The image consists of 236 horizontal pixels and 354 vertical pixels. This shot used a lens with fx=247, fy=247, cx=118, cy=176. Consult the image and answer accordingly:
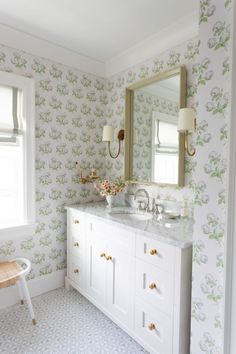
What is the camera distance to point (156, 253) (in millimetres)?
1581

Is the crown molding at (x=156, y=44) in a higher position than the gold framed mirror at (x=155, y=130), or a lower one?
higher

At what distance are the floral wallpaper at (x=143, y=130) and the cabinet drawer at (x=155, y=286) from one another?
0.97 m

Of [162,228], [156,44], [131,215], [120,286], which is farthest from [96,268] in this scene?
[156,44]

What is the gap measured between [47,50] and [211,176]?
2.04 meters

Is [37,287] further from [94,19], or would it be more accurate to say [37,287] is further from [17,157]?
[94,19]

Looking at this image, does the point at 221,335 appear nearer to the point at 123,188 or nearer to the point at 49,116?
the point at 123,188

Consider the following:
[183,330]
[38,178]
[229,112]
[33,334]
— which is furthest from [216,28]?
[33,334]

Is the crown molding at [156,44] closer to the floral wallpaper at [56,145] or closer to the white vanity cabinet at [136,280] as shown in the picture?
the floral wallpaper at [56,145]

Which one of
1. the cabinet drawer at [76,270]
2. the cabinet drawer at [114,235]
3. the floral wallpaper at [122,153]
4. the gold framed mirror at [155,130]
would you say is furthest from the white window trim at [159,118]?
the cabinet drawer at [76,270]

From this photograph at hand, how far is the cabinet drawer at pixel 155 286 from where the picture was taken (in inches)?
59.4

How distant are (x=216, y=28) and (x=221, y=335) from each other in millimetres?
1533

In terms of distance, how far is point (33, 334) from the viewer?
1949 mm

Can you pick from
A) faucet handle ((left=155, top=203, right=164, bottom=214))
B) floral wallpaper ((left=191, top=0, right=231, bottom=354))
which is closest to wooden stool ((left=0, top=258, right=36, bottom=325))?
faucet handle ((left=155, top=203, right=164, bottom=214))

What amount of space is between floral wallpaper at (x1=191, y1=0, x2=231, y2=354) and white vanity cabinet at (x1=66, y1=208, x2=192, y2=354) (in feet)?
0.38
